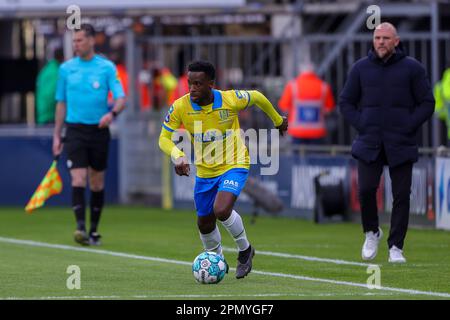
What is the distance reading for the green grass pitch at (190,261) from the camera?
10648 mm

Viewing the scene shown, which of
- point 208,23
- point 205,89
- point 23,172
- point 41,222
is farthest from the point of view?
point 208,23

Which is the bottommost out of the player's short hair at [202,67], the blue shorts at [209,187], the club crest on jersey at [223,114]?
the blue shorts at [209,187]

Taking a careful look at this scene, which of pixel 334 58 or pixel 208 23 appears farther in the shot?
pixel 208 23

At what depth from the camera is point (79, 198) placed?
616 inches

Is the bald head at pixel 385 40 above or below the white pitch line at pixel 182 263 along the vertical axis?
above

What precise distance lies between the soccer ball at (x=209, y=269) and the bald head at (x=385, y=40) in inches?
117

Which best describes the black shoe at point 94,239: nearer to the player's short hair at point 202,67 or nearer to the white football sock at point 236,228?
the white football sock at point 236,228

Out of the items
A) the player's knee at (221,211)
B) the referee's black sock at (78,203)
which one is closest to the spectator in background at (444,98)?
the referee's black sock at (78,203)

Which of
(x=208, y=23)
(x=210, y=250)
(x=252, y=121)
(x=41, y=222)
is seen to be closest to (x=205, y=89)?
(x=210, y=250)

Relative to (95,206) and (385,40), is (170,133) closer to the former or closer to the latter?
(385,40)

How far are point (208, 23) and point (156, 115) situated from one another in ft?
13.4
